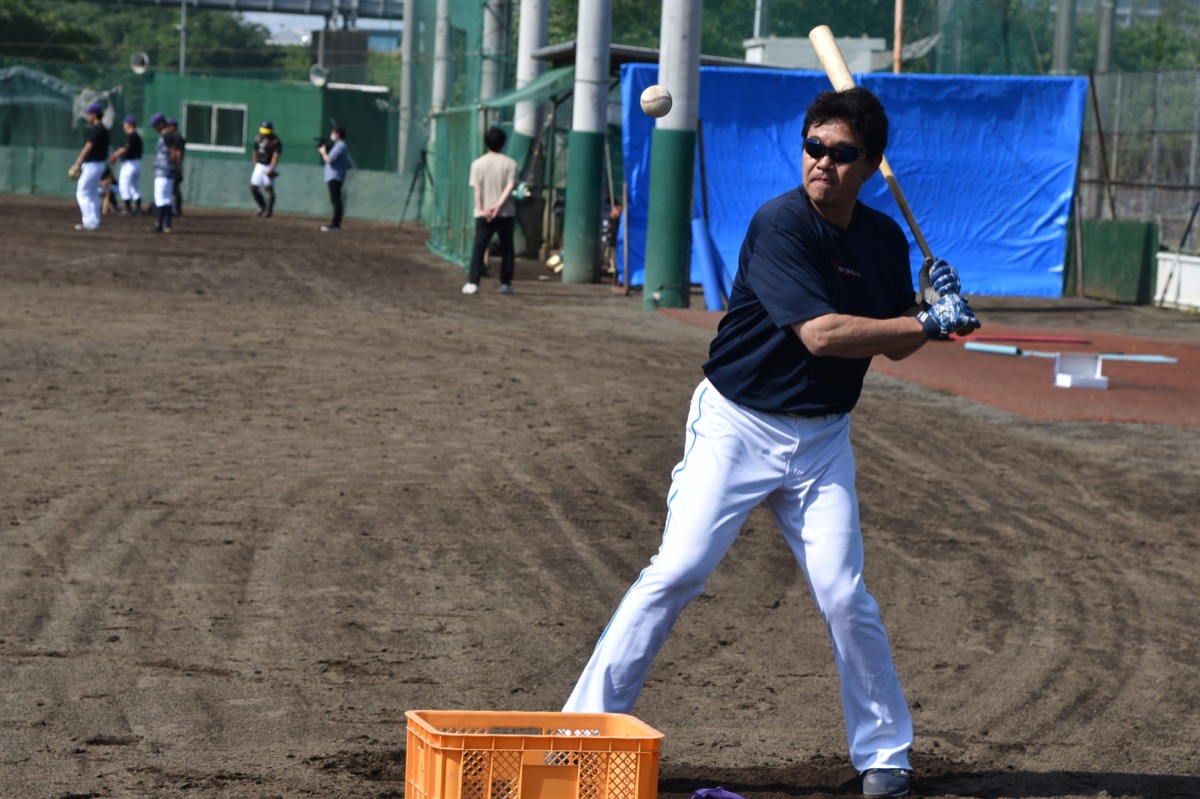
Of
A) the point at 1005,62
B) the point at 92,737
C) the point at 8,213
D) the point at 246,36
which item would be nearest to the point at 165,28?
the point at 246,36

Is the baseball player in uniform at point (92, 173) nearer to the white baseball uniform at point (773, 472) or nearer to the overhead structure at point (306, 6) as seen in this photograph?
the white baseball uniform at point (773, 472)

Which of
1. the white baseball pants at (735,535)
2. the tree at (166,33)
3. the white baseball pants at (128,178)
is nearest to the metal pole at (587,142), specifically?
the white baseball pants at (128,178)

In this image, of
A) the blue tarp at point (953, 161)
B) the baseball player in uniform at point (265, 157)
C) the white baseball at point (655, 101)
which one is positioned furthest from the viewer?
the baseball player in uniform at point (265, 157)

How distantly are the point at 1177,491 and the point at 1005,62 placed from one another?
1821 centimetres

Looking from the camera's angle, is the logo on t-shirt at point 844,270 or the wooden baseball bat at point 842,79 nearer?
the logo on t-shirt at point 844,270

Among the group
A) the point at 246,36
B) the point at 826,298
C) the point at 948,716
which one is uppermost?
the point at 246,36

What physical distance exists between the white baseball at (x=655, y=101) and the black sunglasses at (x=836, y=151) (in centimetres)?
642

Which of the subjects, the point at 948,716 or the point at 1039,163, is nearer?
the point at 948,716

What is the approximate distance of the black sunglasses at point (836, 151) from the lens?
449cm

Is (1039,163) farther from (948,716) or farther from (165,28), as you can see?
(165,28)

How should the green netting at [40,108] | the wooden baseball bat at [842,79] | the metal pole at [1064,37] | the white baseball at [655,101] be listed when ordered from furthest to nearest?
the green netting at [40,108]
the metal pole at [1064,37]
the white baseball at [655,101]
the wooden baseball bat at [842,79]

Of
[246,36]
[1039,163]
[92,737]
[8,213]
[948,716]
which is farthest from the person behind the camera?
[246,36]

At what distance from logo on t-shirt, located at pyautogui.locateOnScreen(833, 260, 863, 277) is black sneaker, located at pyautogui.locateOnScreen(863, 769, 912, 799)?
147cm

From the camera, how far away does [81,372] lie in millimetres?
12617
